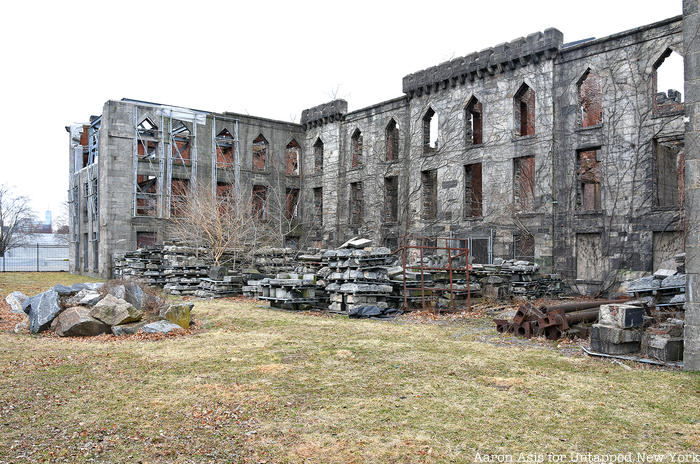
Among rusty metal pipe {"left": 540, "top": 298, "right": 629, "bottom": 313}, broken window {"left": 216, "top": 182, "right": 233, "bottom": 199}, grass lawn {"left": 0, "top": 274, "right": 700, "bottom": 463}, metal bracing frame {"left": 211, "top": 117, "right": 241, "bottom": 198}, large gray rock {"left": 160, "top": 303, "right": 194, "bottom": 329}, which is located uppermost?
metal bracing frame {"left": 211, "top": 117, "right": 241, "bottom": 198}

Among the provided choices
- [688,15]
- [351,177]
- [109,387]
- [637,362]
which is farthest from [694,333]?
[351,177]

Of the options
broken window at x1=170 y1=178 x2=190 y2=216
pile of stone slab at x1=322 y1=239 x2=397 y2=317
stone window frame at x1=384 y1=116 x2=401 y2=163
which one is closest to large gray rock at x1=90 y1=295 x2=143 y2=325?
pile of stone slab at x1=322 y1=239 x2=397 y2=317

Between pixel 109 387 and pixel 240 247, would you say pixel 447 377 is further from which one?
pixel 240 247

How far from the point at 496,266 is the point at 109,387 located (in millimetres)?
13605

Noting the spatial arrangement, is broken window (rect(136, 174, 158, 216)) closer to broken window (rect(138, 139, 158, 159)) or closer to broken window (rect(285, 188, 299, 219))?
broken window (rect(138, 139, 158, 159))

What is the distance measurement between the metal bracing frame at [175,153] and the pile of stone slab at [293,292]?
14.7 m

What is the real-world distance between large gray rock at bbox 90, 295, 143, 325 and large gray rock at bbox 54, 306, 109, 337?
A: 0.42 feet

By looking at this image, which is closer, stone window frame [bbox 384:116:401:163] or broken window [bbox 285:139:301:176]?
stone window frame [bbox 384:116:401:163]

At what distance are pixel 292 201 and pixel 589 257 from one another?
19.4 meters

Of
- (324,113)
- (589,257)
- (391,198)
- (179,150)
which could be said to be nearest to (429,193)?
(391,198)

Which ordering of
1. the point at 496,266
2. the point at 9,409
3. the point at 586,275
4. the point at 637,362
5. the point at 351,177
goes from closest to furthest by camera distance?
the point at 9,409, the point at 637,362, the point at 496,266, the point at 586,275, the point at 351,177

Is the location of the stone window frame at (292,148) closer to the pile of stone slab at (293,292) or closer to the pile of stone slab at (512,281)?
the pile of stone slab at (293,292)

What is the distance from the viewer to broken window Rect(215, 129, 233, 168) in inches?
1248

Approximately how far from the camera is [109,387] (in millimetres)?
6773
